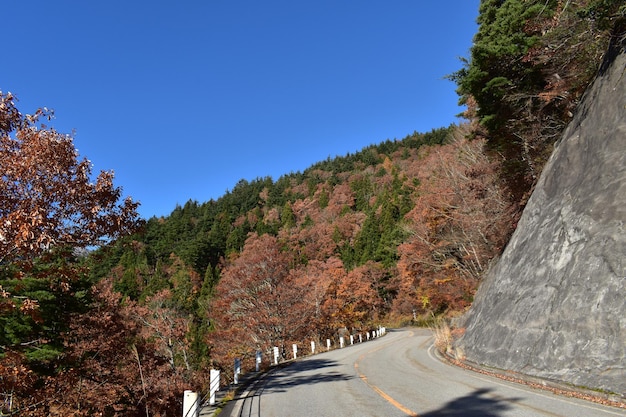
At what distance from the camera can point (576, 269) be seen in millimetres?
8906

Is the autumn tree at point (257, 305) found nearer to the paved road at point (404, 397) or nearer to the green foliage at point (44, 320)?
the green foliage at point (44, 320)

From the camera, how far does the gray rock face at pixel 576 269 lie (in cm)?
760

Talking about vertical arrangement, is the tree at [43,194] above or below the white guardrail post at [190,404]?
above

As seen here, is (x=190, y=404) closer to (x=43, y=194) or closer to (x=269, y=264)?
(x=43, y=194)

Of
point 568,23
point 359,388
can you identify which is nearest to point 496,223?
point 568,23

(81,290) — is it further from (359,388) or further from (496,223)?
(496,223)

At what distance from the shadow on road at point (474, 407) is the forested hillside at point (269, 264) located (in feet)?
15.9

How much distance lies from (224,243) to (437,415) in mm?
77612

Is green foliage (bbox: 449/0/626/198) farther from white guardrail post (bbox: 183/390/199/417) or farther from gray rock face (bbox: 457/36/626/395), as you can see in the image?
white guardrail post (bbox: 183/390/199/417)

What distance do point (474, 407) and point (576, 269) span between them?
4360mm

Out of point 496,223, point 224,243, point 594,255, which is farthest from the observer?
point 224,243

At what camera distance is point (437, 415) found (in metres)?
6.39

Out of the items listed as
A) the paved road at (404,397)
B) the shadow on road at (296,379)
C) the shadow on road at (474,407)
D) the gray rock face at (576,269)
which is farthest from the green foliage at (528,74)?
the shadow on road at (296,379)

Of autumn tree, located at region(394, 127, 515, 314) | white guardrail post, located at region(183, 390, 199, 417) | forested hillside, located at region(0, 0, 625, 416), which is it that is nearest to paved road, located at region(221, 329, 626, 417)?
white guardrail post, located at region(183, 390, 199, 417)
